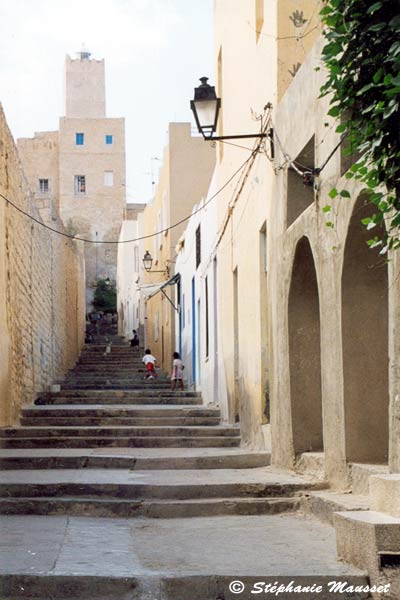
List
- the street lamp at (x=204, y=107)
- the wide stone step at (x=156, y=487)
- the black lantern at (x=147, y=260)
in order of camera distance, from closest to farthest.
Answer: the wide stone step at (x=156, y=487) < the street lamp at (x=204, y=107) < the black lantern at (x=147, y=260)

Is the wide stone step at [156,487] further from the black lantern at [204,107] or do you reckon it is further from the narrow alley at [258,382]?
the black lantern at [204,107]

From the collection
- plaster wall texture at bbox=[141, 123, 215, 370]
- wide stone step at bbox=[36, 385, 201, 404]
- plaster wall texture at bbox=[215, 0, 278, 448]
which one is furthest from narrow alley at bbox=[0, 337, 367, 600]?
plaster wall texture at bbox=[141, 123, 215, 370]

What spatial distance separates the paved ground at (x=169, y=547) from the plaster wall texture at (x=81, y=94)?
262 ft

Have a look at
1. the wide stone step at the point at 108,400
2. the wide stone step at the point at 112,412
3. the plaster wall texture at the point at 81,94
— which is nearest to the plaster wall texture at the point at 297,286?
the wide stone step at the point at 112,412

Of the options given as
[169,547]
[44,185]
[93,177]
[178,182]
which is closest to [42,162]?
[44,185]

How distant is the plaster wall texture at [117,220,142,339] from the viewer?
48.0m

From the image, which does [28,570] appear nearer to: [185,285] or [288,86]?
[288,86]

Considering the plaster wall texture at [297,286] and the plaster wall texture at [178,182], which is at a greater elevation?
the plaster wall texture at [178,182]

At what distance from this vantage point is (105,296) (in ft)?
209

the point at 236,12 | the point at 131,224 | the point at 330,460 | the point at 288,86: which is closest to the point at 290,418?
the point at 330,460

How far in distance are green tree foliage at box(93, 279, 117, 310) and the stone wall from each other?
3598cm

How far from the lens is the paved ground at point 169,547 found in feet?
20.7

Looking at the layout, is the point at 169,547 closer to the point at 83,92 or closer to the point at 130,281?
the point at 130,281

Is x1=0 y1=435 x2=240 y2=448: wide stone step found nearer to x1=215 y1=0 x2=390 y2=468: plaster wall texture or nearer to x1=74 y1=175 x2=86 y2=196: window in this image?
x1=215 y1=0 x2=390 y2=468: plaster wall texture
